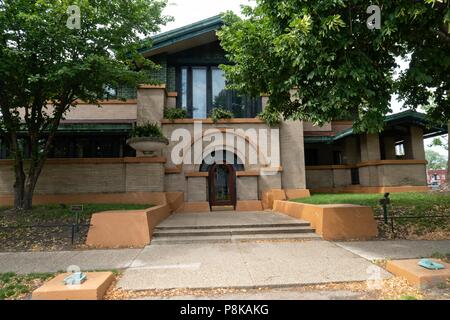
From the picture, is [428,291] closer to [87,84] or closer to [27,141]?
[87,84]

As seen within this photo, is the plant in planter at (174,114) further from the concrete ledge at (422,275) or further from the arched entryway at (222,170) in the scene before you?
the concrete ledge at (422,275)

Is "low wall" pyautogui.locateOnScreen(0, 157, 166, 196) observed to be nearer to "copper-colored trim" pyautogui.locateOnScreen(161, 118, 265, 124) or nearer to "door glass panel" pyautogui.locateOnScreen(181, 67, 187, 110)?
"copper-colored trim" pyautogui.locateOnScreen(161, 118, 265, 124)

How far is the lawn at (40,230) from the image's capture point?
8.67 meters

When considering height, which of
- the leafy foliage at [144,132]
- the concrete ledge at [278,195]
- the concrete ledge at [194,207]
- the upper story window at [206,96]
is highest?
the upper story window at [206,96]

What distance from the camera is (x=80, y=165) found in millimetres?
14039

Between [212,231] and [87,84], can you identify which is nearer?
[212,231]

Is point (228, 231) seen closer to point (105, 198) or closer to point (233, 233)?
point (233, 233)

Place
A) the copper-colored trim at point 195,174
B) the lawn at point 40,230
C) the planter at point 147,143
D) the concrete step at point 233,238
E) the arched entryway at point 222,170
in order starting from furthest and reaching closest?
the arched entryway at point 222,170, the copper-colored trim at point 195,174, the planter at point 147,143, the concrete step at point 233,238, the lawn at point 40,230

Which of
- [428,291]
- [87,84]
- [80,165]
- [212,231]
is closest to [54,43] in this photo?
[87,84]

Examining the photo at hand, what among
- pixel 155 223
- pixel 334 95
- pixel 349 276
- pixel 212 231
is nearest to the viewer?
pixel 349 276

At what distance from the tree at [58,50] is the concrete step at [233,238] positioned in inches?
224

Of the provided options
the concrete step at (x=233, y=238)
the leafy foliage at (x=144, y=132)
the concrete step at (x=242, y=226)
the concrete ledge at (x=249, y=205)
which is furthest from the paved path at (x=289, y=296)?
the concrete ledge at (x=249, y=205)

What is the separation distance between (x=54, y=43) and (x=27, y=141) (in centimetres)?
897
